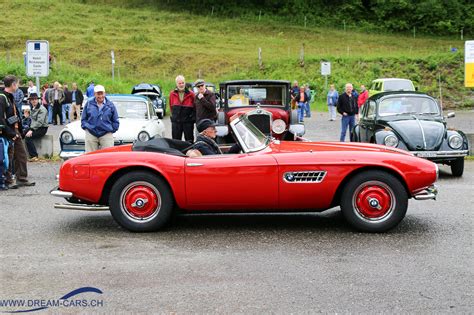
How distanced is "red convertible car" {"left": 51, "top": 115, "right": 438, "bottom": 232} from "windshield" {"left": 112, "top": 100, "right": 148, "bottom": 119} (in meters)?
6.87

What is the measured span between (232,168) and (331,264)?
1.66 m

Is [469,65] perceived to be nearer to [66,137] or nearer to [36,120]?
[66,137]

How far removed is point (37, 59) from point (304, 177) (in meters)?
10.7

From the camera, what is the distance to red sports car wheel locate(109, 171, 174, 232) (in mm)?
7105

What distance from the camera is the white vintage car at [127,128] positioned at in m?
12.5

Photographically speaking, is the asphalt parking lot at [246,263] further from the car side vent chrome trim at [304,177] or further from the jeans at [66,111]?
the jeans at [66,111]

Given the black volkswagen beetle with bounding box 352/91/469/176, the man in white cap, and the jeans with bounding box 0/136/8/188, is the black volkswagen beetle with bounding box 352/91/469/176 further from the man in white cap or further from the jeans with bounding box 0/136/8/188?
the jeans with bounding box 0/136/8/188

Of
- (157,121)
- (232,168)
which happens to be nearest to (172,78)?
(157,121)

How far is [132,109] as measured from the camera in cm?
1420

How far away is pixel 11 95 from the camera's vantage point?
10312 millimetres

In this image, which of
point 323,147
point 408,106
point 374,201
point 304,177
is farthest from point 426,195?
point 408,106

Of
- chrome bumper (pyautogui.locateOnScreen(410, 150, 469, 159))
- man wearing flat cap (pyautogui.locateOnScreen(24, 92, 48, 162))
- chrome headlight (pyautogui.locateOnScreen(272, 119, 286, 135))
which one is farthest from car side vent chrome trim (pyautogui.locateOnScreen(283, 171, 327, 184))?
man wearing flat cap (pyautogui.locateOnScreen(24, 92, 48, 162))

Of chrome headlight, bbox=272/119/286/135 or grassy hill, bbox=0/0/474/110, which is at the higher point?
grassy hill, bbox=0/0/474/110

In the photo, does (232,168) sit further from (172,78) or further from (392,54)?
(392,54)
